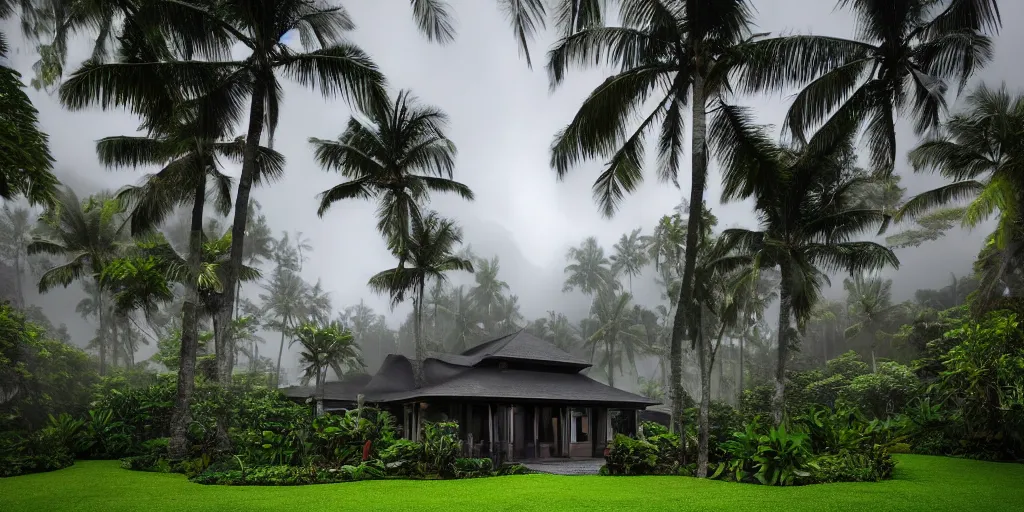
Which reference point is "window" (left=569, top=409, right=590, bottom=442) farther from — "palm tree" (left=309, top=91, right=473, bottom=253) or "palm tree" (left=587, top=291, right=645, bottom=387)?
"palm tree" (left=587, top=291, right=645, bottom=387)

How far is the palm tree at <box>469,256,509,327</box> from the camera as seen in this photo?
65625mm

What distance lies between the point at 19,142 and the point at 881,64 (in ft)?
55.1

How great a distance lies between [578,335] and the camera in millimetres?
72688

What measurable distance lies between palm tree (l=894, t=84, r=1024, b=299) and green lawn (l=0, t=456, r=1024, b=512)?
790cm

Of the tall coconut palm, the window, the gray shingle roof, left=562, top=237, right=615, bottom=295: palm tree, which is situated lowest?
the window

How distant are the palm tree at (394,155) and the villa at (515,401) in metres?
5.79

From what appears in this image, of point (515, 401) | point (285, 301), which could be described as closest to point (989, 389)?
point (515, 401)

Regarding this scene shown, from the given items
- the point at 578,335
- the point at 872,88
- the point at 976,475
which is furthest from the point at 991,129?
the point at 578,335

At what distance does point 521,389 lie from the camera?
21.0 meters

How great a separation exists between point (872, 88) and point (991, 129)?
5889mm

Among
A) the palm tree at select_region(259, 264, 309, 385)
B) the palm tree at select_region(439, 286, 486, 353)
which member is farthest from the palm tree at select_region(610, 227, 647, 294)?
the palm tree at select_region(259, 264, 309, 385)

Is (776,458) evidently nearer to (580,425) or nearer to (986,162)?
(580,425)

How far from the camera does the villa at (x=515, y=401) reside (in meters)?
20.5

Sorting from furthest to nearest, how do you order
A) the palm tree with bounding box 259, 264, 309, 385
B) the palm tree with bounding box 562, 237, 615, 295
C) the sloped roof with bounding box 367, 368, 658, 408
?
the palm tree with bounding box 562, 237, 615, 295, the palm tree with bounding box 259, 264, 309, 385, the sloped roof with bounding box 367, 368, 658, 408
